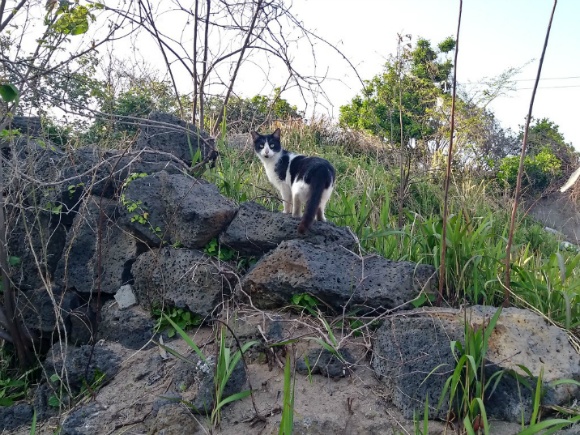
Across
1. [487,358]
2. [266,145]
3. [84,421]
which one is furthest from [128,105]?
[487,358]

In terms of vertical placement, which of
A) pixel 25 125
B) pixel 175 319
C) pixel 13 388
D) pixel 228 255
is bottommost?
pixel 13 388

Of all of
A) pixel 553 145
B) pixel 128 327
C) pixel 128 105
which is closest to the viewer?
pixel 128 327

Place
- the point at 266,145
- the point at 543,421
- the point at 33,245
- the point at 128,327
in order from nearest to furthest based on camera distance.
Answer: the point at 543,421
the point at 128,327
the point at 33,245
the point at 266,145

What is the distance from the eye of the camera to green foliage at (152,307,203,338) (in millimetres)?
4320

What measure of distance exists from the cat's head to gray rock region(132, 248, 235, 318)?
1335 mm

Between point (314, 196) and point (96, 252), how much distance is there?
5.66 ft

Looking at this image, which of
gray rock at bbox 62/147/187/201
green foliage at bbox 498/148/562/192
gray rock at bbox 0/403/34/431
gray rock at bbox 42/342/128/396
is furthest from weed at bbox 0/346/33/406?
green foliage at bbox 498/148/562/192

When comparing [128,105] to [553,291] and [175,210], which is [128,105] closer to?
[175,210]

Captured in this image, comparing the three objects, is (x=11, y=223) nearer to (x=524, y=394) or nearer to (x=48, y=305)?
(x=48, y=305)

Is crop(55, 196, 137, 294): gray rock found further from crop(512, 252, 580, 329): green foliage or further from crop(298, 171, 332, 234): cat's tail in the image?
crop(512, 252, 580, 329): green foliage

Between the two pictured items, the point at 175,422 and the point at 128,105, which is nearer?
the point at 175,422

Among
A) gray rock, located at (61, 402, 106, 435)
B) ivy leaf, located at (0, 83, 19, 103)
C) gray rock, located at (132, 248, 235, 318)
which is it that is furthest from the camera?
gray rock, located at (132, 248, 235, 318)

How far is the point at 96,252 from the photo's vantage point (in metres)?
4.74

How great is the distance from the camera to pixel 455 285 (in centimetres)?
418
